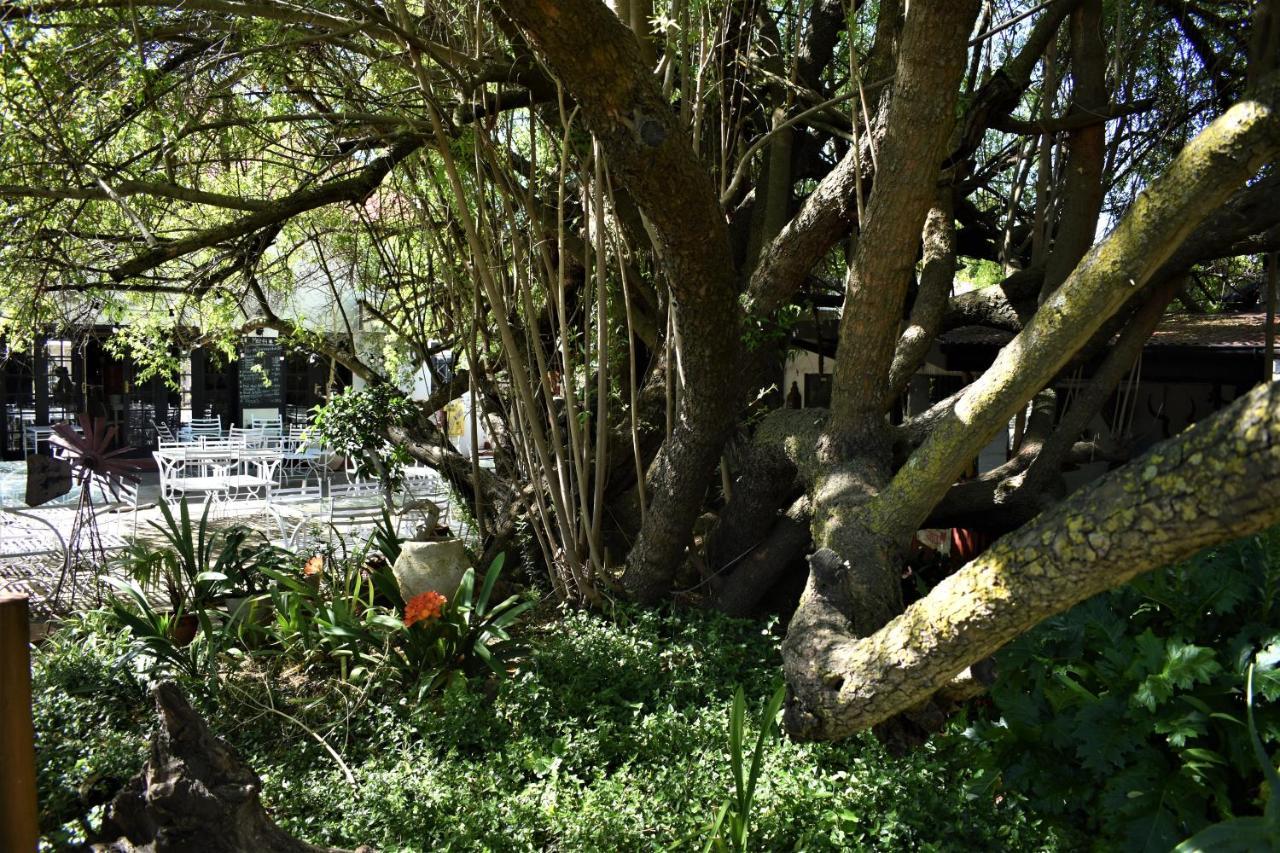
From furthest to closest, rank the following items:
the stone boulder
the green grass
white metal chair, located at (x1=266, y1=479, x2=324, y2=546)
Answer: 1. white metal chair, located at (x1=266, y1=479, x2=324, y2=546)
2. the stone boulder
3. the green grass

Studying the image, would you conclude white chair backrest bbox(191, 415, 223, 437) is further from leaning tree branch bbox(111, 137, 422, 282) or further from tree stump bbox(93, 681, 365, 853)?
tree stump bbox(93, 681, 365, 853)

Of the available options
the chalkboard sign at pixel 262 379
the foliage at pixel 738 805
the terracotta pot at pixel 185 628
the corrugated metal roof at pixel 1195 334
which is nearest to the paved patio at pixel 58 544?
the terracotta pot at pixel 185 628

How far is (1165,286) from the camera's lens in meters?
4.33

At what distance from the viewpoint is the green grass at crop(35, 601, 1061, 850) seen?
2.80 metres

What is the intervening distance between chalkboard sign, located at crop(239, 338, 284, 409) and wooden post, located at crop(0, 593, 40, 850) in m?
13.8

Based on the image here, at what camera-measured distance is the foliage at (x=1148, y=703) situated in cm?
235

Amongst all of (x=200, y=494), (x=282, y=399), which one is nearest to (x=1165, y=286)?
(x=200, y=494)

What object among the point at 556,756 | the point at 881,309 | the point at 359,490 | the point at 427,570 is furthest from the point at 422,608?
the point at 359,490

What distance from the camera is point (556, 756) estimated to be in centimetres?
340

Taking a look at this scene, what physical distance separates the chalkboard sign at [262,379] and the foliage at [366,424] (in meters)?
9.57

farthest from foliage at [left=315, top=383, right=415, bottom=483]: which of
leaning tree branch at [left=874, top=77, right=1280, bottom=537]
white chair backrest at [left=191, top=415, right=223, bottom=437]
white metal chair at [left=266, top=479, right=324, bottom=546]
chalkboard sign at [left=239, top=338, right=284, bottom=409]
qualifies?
chalkboard sign at [left=239, top=338, right=284, bottom=409]

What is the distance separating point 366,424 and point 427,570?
154cm

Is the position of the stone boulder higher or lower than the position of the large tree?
lower

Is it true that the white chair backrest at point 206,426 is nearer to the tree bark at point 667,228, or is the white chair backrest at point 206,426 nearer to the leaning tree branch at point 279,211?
the leaning tree branch at point 279,211
